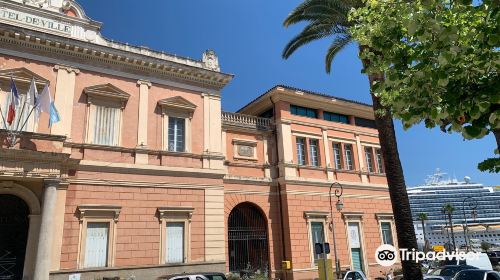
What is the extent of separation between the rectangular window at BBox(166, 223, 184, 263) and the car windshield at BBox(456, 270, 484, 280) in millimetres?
11235

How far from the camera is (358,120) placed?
27.2 m

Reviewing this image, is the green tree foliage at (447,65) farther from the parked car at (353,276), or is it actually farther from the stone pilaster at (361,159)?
the stone pilaster at (361,159)

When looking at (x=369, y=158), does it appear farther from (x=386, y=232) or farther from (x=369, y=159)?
(x=386, y=232)

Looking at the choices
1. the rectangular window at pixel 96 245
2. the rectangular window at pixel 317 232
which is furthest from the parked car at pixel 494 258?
the rectangular window at pixel 96 245

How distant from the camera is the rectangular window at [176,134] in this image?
1867 cm

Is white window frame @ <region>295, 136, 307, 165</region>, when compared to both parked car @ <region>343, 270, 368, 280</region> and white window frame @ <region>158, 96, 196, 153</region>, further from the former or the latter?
Result: parked car @ <region>343, 270, 368, 280</region>

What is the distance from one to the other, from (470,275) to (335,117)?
13472mm

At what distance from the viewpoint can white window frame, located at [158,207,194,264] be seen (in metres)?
16.9

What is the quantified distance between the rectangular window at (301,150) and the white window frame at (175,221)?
8.22 m

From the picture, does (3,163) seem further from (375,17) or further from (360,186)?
(360,186)

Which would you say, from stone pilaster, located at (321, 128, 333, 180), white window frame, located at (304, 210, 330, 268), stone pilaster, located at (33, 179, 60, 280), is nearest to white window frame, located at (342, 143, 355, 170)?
stone pilaster, located at (321, 128, 333, 180)

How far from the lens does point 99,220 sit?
15859mm

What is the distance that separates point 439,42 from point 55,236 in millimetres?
14688

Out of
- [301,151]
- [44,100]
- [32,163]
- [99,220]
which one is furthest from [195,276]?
[301,151]
